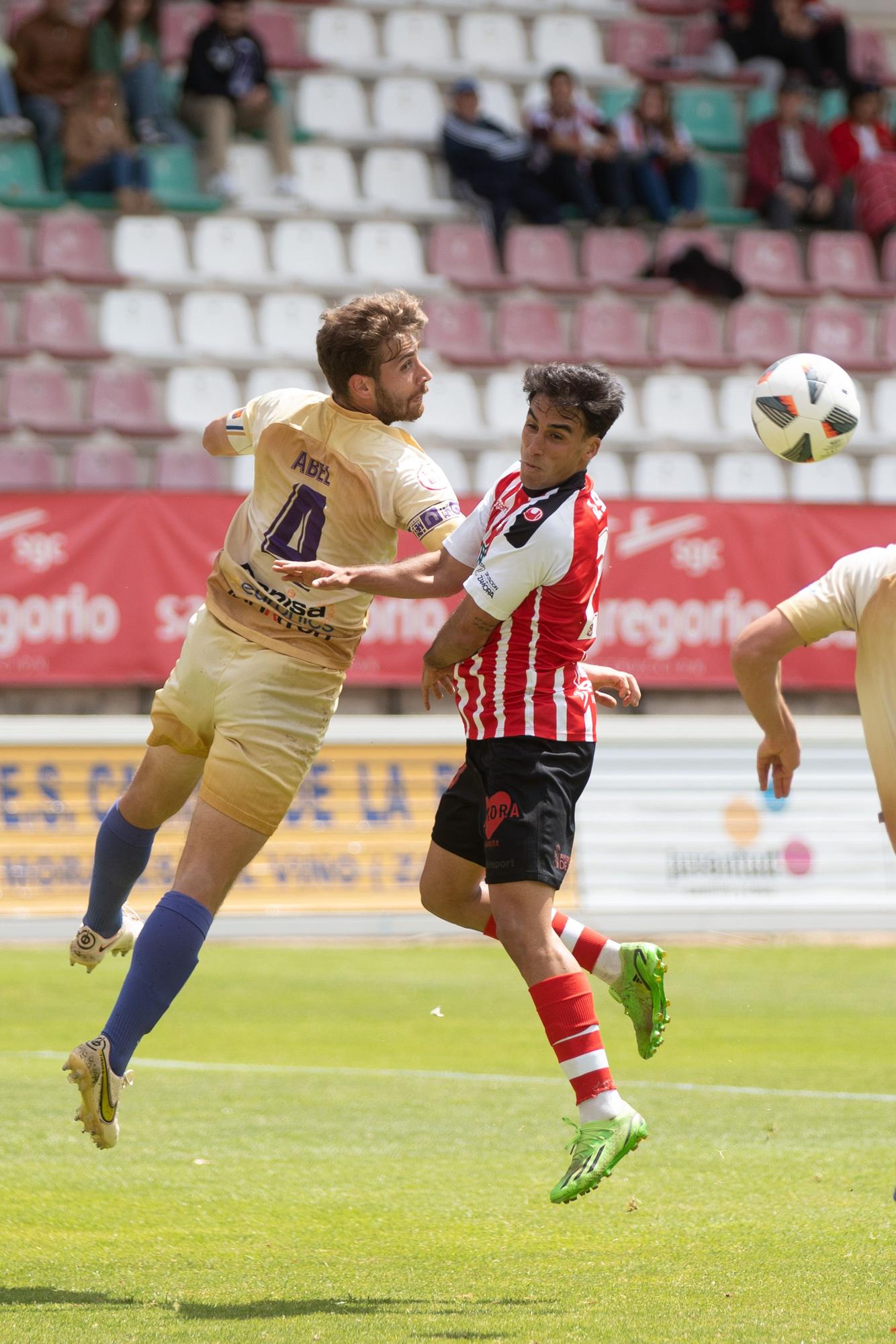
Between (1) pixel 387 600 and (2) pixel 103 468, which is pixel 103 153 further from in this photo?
(1) pixel 387 600

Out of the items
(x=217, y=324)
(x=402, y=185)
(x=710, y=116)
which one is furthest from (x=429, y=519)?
(x=710, y=116)

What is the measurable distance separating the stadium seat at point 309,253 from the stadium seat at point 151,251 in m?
0.94

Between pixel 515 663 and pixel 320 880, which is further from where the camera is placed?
pixel 320 880

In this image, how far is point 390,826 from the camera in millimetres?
12227

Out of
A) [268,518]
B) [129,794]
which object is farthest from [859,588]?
[129,794]

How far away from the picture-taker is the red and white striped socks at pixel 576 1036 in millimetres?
4707

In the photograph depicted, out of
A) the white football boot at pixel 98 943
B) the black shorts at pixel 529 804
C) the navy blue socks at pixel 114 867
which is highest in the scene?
the black shorts at pixel 529 804

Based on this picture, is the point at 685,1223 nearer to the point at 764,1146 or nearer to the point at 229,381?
the point at 764,1146

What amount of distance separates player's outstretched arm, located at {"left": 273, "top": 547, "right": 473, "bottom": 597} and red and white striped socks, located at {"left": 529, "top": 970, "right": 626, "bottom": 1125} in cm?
111

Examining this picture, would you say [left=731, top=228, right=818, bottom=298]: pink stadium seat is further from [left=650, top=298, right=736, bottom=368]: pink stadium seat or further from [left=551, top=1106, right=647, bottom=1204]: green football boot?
[left=551, top=1106, right=647, bottom=1204]: green football boot

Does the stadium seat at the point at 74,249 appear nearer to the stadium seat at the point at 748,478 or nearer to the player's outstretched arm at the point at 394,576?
the stadium seat at the point at 748,478

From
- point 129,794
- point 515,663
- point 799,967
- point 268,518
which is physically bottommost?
point 799,967

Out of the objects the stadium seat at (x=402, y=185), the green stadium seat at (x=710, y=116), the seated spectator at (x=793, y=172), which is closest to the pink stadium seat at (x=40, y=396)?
the stadium seat at (x=402, y=185)

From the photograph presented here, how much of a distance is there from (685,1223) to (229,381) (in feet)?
37.7
